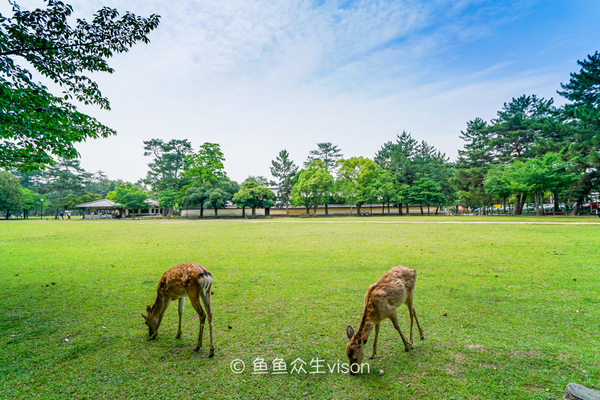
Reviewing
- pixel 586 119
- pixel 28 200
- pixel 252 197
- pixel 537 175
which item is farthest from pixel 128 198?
pixel 586 119

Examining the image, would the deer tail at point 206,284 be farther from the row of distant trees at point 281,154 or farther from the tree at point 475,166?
the tree at point 475,166

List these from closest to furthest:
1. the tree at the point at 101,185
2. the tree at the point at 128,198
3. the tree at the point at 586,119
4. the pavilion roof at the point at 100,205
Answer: the tree at the point at 586,119 < the tree at the point at 128,198 < the pavilion roof at the point at 100,205 < the tree at the point at 101,185

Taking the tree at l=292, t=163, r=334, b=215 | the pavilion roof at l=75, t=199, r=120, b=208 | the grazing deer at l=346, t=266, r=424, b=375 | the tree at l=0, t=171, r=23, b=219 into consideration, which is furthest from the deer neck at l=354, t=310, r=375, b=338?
the tree at l=0, t=171, r=23, b=219

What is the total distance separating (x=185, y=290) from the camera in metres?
3.29

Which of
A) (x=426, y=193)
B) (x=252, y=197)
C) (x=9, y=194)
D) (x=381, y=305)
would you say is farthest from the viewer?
(x=9, y=194)

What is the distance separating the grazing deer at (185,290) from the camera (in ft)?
10.5

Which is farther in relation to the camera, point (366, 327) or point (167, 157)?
point (167, 157)

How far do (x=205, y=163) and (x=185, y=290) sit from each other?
46.9m

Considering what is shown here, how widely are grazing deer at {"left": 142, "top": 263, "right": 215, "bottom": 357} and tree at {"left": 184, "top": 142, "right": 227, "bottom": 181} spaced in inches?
1811

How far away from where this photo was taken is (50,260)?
884 cm

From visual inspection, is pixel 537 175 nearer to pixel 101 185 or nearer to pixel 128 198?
pixel 128 198

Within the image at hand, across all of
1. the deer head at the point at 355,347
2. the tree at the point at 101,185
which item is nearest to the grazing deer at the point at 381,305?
the deer head at the point at 355,347

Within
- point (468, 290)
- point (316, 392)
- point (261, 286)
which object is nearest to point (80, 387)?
point (316, 392)

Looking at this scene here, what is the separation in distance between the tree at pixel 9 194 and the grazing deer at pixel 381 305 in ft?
206
